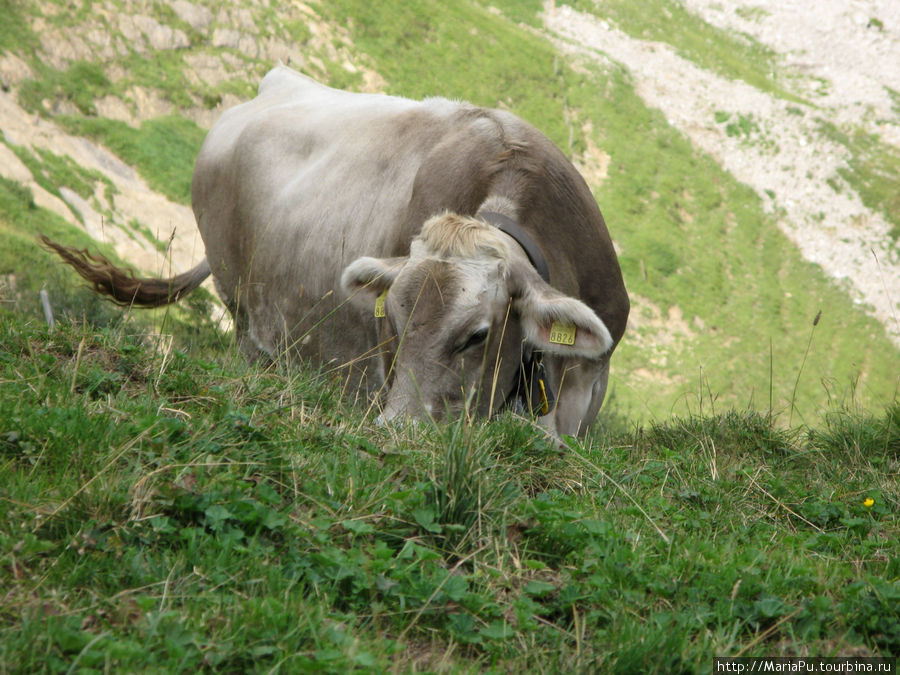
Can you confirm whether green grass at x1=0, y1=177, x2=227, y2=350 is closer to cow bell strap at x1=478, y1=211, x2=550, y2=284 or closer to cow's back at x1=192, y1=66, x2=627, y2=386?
cow's back at x1=192, y1=66, x2=627, y2=386

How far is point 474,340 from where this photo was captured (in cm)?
472

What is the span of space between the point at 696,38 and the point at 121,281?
5506 cm

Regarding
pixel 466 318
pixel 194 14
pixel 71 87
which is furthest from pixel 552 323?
pixel 194 14

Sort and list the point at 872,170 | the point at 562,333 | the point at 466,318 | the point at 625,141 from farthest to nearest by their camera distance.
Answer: the point at 872,170, the point at 625,141, the point at 562,333, the point at 466,318

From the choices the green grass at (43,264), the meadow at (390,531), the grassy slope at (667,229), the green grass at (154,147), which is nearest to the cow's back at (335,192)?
the meadow at (390,531)

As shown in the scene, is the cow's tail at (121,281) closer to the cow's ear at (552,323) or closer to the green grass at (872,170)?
the cow's ear at (552,323)

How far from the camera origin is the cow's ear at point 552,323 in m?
4.84

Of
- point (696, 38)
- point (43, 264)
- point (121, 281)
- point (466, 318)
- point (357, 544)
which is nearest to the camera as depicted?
point (357, 544)

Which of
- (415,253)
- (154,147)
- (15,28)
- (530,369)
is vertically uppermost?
(415,253)

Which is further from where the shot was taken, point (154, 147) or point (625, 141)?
point (625, 141)

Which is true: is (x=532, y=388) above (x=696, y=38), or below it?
above

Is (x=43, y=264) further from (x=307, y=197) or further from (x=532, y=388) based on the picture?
(x=532, y=388)

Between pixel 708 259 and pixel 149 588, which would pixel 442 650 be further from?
pixel 708 259

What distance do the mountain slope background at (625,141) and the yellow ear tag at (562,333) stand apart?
905 centimetres
